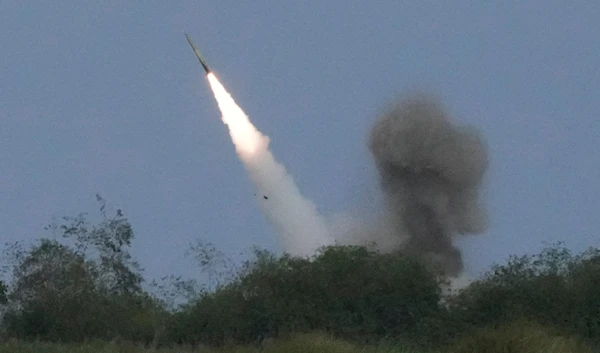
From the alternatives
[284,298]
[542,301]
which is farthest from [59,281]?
[542,301]

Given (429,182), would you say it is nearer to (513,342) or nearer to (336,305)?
(336,305)

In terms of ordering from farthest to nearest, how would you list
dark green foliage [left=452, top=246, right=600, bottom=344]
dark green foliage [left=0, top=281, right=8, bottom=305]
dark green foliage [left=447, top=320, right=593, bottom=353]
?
1. dark green foliage [left=0, top=281, right=8, bottom=305]
2. dark green foliage [left=452, top=246, right=600, bottom=344]
3. dark green foliage [left=447, top=320, right=593, bottom=353]

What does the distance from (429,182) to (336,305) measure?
24.9ft

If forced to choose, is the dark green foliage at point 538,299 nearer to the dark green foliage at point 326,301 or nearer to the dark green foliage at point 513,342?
the dark green foliage at point 326,301

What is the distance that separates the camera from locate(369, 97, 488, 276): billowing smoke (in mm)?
45625

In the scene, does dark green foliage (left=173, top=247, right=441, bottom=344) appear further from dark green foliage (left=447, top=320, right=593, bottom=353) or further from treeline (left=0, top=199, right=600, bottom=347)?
dark green foliage (left=447, top=320, right=593, bottom=353)

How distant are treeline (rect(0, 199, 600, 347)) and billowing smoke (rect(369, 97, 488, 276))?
3943 mm

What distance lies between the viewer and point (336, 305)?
4012cm

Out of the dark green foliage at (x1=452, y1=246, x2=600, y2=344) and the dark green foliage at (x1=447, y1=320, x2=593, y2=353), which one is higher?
the dark green foliage at (x1=452, y1=246, x2=600, y2=344)

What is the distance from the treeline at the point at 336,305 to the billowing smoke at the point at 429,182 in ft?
12.9

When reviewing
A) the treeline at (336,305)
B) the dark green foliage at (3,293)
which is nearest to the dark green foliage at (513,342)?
the treeline at (336,305)

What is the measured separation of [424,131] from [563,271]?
291 inches

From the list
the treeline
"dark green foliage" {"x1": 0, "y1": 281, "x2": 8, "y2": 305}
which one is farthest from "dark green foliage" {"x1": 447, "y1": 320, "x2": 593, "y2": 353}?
"dark green foliage" {"x1": 0, "y1": 281, "x2": 8, "y2": 305}

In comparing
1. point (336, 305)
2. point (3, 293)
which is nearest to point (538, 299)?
point (336, 305)
